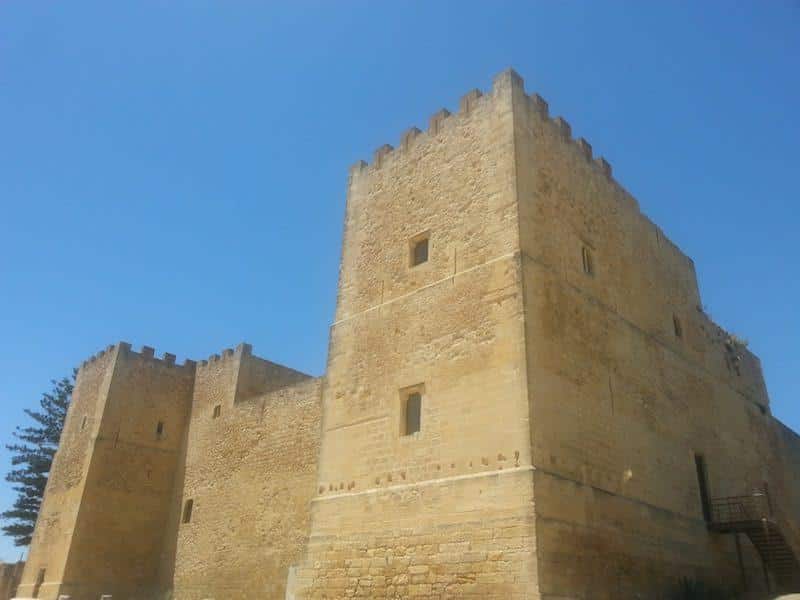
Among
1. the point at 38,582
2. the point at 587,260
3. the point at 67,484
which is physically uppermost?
the point at 587,260

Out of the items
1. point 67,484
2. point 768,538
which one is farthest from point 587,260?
point 67,484

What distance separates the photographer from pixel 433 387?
1023cm

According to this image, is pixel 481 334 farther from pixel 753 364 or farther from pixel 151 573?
pixel 151 573

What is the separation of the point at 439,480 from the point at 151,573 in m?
13.2

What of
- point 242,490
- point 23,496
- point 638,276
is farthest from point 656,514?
point 23,496

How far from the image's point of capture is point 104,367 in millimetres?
21031

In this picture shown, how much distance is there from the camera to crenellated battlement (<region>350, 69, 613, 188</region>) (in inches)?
460

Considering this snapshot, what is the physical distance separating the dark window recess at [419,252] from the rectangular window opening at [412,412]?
2414 mm

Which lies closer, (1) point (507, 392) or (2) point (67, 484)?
(1) point (507, 392)

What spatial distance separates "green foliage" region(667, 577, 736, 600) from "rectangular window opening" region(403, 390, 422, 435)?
14.8 ft

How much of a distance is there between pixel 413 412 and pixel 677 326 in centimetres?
695

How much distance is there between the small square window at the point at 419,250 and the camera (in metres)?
11.8

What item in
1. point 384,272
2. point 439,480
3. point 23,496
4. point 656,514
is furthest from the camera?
point 23,496

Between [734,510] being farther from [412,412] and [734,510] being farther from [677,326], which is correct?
[412,412]
